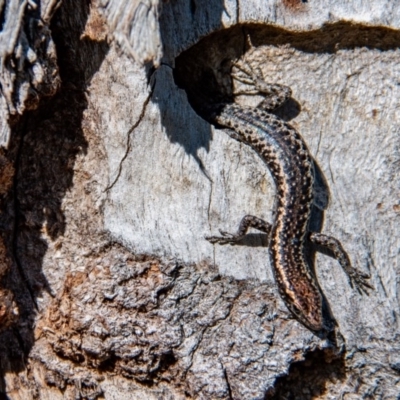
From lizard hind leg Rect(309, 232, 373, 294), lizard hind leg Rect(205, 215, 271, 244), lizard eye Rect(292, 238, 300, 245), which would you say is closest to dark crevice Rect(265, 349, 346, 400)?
lizard hind leg Rect(309, 232, 373, 294)

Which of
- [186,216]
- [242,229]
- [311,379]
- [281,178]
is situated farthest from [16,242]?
[311,379]

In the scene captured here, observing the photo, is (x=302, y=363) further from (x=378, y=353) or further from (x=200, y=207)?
(x=200, y=207)

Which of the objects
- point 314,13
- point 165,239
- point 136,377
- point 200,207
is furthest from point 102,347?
point 314,13

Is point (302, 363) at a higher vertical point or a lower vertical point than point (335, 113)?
lower

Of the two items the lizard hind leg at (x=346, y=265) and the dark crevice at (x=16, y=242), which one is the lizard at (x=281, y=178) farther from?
the dark crevice at (x=16, y=242)

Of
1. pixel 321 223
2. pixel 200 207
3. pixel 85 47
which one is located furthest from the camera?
pixel 321 223

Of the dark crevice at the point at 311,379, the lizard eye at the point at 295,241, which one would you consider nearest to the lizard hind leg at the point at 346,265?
the lizard eye at the point at 295,241
